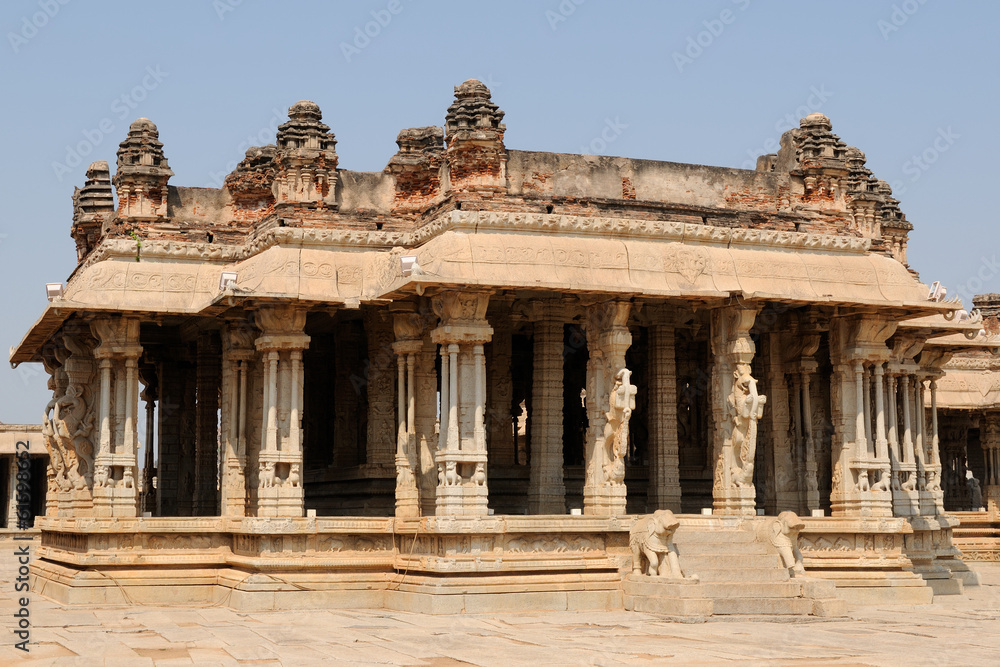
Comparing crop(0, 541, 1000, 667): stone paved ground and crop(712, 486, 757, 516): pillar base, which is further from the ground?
crop(712, 486, 757, 516): pillar base

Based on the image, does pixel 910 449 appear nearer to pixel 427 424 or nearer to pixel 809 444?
pixel 809 444

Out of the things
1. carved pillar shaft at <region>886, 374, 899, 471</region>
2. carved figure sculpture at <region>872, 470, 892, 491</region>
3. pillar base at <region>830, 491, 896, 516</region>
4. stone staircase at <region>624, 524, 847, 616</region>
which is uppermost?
carved pillar shaft at <region>886, 374, 899, 471</region>

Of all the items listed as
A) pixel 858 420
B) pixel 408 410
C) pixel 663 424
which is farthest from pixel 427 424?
pixel 858 420

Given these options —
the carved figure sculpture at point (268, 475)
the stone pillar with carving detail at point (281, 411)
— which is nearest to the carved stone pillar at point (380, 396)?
the stone pillar with carving detail at point (281, 411)

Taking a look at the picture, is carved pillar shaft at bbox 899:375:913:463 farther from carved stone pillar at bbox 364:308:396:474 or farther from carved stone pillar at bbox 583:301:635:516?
carved stone pillar at bbox 364:308:396:474

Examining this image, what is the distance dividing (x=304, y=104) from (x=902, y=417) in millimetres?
13912

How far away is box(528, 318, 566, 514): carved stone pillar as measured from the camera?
80.1 feet

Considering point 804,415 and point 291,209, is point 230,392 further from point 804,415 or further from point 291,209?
point 804,415

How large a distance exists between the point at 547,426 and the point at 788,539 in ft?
16.6

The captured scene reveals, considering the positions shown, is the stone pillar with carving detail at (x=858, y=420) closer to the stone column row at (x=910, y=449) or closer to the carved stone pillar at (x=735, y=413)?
the stone column row at (x=910, y=449)

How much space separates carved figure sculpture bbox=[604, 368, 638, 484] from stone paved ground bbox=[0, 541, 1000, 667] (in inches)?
103

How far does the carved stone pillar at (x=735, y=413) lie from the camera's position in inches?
886

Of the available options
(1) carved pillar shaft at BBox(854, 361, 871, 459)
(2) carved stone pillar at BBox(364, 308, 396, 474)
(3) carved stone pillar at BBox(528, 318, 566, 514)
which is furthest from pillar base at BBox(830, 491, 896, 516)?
(2) carved stone pillar at BBox(364, 308, 396, 474)

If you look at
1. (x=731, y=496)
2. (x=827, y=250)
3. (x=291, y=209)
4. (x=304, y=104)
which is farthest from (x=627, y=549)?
(x=304, y=104)
